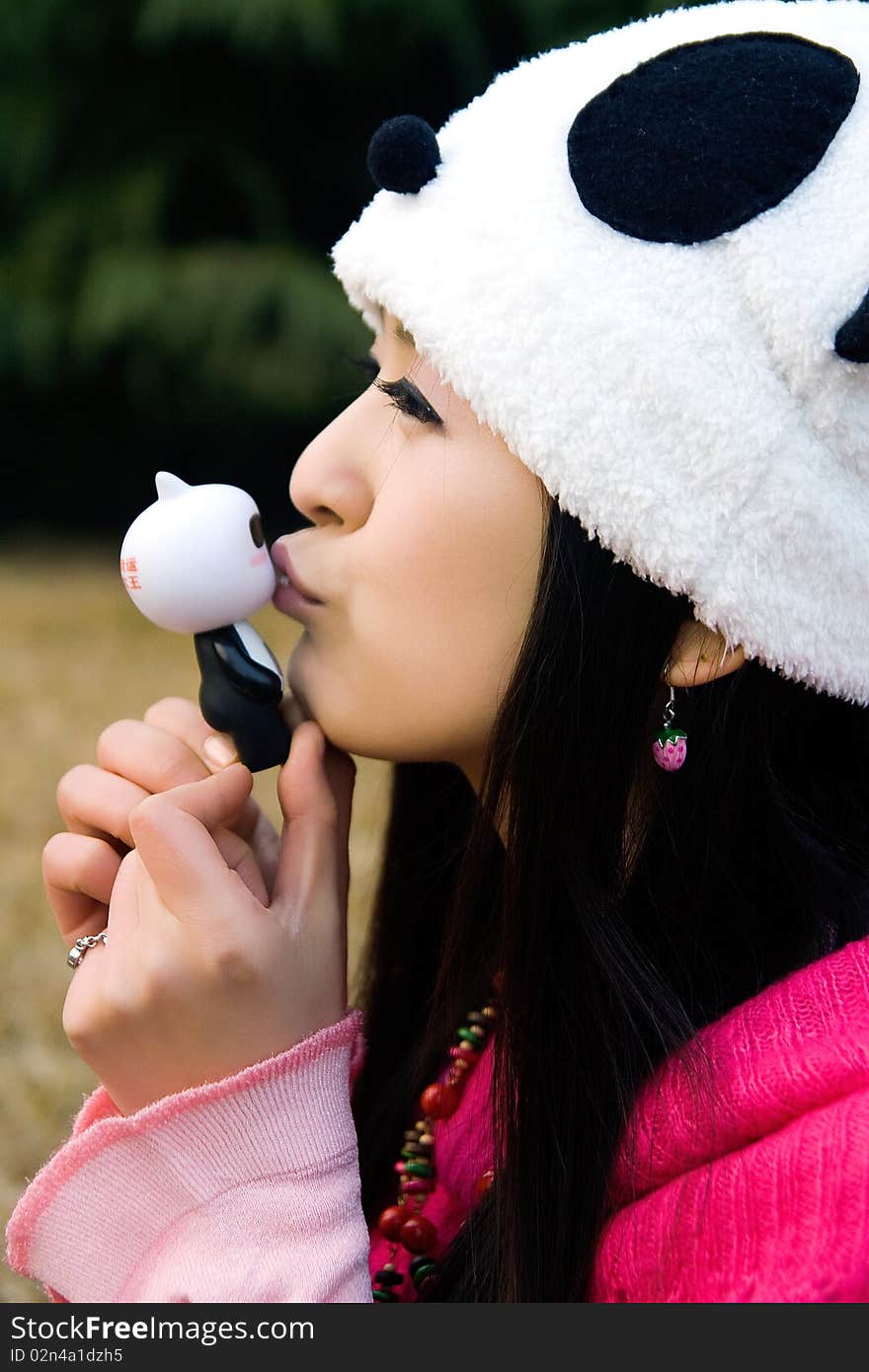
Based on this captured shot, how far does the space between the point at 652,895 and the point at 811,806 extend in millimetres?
158

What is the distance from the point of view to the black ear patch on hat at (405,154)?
0.98 metres

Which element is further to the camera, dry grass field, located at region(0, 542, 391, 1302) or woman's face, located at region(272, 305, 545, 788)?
dry grass field, located at region(0, 542, 391, 1302)

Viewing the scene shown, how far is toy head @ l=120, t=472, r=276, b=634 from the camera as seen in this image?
1.00 meters

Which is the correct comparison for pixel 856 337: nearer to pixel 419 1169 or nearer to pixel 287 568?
pixel 287 568

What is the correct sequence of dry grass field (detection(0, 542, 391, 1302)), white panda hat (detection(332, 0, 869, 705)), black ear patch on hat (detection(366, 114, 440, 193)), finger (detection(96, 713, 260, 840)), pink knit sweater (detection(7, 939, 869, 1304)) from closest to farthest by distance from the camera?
pink knit sweater (detection(7, 939, 869, 1304)) → white panda hat (detection(332, 0, 869, 705)) → black ear patch on hat (detection(366, 114, 440, 193)) → finger (detection(96, 713, 260, 840)) → dry grass field (detection(0, 542, 391, 1302))

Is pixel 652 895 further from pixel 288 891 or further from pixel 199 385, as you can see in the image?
pixel 199 385

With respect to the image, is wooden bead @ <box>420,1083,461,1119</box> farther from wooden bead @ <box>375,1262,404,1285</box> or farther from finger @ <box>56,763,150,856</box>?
finger @ <box>56,763,150,856</box>

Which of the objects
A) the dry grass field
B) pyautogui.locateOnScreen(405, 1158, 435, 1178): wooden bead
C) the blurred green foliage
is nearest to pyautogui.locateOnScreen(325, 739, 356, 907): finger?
pyautogui.locateOnScreen(405, 1158, 435, 1178): wooden bead

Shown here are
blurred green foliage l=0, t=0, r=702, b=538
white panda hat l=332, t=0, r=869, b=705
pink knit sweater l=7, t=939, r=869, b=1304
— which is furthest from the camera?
blurred green foliage l=0, t=0, r=702, b=538

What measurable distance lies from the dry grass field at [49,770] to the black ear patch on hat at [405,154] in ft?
2.39

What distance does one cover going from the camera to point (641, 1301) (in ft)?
2.77

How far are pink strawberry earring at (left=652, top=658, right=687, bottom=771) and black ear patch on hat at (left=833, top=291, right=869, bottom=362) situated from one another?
0.26m

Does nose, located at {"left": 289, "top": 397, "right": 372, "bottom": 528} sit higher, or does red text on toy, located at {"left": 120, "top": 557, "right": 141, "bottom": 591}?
nose, located at {"left": 289, "top": 397, "right": 372, "bottom": 528}

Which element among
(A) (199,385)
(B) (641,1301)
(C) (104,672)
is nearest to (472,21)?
(A) (199,385)
